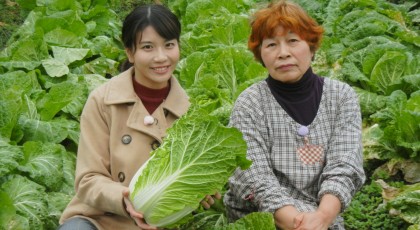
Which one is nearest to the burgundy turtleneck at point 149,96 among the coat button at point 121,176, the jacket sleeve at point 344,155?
the coat button at point 121,176

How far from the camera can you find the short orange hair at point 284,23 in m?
3.46

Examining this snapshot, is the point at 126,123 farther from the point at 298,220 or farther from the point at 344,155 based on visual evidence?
the point at 344,155

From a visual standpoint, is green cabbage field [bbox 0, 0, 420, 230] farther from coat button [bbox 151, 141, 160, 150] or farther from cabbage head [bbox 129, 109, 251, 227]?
coat button [bbox 151, 141, 160, 150]

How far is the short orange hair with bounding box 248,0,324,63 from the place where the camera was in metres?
3.46

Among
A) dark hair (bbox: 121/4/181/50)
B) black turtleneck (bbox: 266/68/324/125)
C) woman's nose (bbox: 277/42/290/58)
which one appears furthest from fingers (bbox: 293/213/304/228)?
dark hair (bbox: 121/4/181/50)

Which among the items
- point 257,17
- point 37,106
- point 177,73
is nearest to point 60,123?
point 37,106

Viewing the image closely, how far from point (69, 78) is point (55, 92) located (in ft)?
3.33

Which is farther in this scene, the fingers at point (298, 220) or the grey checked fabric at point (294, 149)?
the grey checked fabric at point (294, 149)

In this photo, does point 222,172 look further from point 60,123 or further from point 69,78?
point 69,78

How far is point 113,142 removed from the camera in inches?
138

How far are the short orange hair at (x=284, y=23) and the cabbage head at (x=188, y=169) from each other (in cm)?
65

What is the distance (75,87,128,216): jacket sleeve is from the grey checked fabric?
68cm

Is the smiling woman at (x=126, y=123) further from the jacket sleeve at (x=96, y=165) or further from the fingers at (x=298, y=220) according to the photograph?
the fingers at (x=298, y=220)

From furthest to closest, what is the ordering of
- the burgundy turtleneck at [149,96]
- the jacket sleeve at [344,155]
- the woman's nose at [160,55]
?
the burgundy turtleneck at [149,96], the woman's nose at [160,55], the jacket sleeve at [344,155]
